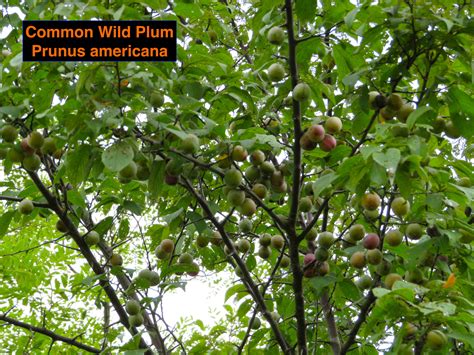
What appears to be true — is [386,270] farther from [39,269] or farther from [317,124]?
[39,269]

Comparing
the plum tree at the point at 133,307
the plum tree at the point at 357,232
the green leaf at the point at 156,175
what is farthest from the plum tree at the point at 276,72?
the plum tree at the point at 133,307

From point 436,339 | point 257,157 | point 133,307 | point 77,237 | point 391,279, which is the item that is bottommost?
point 436,339

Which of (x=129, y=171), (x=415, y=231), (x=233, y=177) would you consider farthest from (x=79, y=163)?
(x=415, y=231)

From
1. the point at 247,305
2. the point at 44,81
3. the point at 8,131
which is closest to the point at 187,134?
the point at 44,81

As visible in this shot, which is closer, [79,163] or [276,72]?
[79,163]

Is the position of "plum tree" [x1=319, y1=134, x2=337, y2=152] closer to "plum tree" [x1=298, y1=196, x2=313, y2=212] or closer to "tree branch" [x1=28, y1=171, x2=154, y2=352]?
"plum tree" [x1=298, y1=196, x2=313, y2=212]

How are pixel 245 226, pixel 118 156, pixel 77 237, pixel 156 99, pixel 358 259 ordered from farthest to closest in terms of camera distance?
pixel 245 226 → pixel 77 237 → pixel 358 259 → pixel 156 99 → pixel 118 156

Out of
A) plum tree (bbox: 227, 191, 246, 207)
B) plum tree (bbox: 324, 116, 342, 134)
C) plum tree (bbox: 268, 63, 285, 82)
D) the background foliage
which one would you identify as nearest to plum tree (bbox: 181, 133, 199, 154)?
the background foliage

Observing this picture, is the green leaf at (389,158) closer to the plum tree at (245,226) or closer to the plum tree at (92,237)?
the plum tree at (245,226)

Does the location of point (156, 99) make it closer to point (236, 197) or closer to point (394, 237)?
point (236, 197)

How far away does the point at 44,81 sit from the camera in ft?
8.49

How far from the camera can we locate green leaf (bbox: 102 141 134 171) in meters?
2.13

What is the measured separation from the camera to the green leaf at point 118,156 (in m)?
2.13

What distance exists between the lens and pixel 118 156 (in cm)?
217
